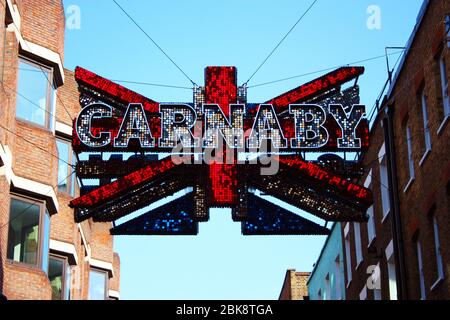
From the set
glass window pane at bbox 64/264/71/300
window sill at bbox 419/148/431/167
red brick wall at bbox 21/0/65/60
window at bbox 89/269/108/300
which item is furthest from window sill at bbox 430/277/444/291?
window at bbox 89/269/108/300

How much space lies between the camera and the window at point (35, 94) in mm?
30328

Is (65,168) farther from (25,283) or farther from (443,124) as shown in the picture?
(443,124)

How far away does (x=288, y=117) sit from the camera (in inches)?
1002

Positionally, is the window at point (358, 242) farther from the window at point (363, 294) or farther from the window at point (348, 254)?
the window at point (348, 254)

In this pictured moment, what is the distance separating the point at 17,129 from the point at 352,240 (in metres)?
16.9

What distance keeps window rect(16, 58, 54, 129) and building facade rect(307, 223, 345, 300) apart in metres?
17.1

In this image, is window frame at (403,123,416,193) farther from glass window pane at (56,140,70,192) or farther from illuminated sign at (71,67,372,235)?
glass window pane at (56,140,70,192)

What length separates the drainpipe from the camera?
111 ft

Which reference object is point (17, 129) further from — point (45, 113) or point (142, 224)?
point (142, 224)

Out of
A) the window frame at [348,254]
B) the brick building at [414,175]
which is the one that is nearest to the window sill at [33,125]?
the brick building at [414,175]

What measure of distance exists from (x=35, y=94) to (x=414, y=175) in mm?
10839
